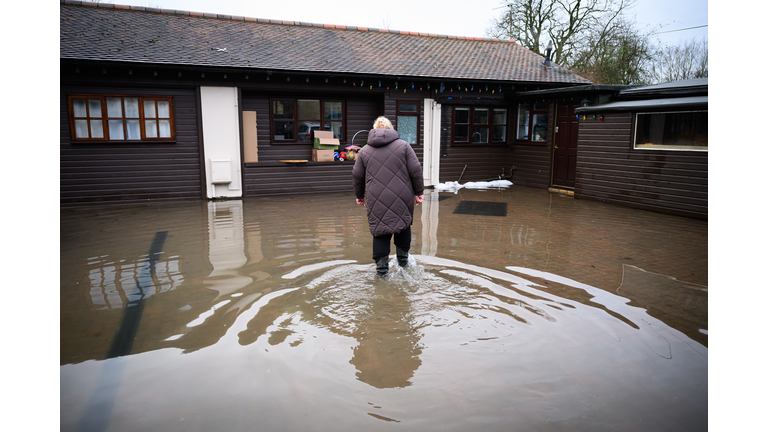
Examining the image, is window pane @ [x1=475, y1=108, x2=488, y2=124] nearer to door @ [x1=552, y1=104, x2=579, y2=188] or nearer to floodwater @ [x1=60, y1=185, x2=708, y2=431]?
door @ [x1=552, y1=104, x2=579, y2=188]

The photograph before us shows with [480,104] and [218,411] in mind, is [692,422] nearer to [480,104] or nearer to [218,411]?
[218,411]

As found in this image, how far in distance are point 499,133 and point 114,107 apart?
10.1 meters

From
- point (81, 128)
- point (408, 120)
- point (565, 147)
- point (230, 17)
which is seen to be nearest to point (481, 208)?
point (565, 147)

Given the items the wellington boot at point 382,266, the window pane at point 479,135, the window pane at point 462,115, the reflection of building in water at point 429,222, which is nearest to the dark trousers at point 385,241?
the wellington boot at point 382,266

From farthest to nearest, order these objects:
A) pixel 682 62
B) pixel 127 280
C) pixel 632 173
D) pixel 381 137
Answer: pixel 682 62 → pixel 632 173 → pixel 127 280 → pixel 381 137

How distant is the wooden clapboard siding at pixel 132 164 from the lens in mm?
10352

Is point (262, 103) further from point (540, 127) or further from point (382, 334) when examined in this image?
point (382, 334)

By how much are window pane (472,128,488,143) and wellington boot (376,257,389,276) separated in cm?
1001

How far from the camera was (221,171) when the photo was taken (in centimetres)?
1127

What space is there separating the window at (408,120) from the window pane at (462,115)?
1.33 m

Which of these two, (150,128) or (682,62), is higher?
(682,62)

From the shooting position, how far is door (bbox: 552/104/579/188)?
12484mm

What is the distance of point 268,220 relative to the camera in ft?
28.7

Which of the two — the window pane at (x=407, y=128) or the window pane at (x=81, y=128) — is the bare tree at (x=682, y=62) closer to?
the window pane at (x=407, y=128)
